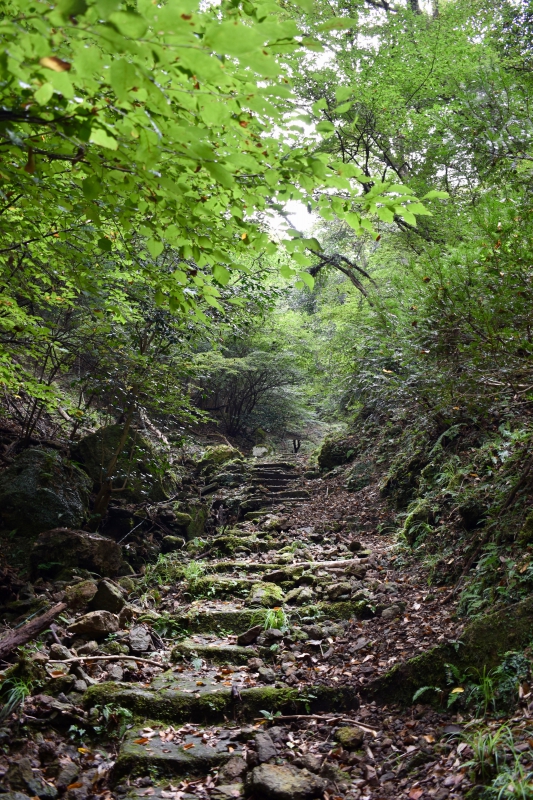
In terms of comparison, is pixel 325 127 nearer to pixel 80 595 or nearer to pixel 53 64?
pixel 53 64

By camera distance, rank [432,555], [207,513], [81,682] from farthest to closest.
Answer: [207,513] < [432,555] < [81,682]

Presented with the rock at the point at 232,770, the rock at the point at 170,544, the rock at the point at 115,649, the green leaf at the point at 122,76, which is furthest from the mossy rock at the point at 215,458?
the green leaf at the point at 122,76

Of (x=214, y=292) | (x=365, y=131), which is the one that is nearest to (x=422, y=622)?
(x=214, y=292)

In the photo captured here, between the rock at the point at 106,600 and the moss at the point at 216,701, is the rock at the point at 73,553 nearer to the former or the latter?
the rock at the point at 106,600

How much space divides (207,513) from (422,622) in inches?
228

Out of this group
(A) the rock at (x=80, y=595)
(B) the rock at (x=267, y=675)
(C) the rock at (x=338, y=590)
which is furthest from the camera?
(C) the rock at (x=338, y=590)

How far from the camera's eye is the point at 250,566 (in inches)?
279

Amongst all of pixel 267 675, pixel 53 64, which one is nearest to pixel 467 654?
pixel 267 675

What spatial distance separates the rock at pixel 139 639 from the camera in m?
4.56

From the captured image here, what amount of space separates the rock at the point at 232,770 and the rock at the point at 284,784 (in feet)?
0.67

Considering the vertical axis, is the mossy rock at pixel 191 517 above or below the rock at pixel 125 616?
above

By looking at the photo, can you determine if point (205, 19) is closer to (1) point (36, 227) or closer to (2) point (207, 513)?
(1) point (36, 227)

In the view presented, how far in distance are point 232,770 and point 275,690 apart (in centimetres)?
89

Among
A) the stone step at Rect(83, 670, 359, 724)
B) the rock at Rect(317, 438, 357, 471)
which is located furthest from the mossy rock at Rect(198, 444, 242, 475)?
the stone step at Rect(83, 670, 359, 724)
